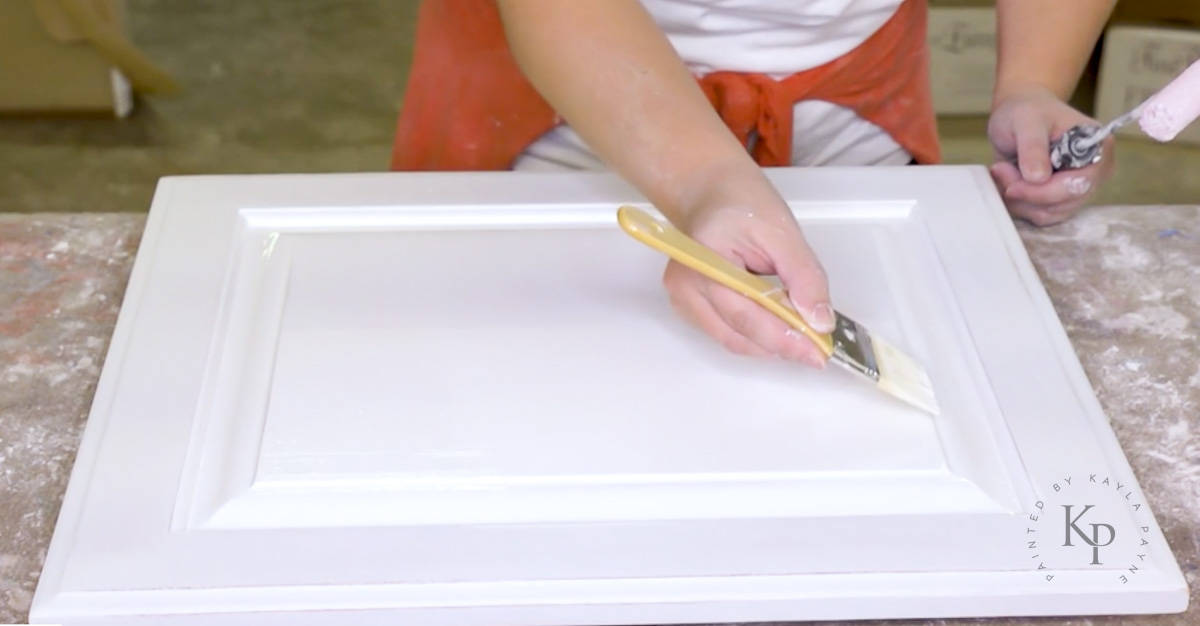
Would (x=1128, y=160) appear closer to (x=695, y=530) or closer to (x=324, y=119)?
(x=324, y=119)

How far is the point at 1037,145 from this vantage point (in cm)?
110

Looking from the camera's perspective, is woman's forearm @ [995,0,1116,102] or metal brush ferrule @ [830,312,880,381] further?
woman's forearm @ [995,0,1116,102]

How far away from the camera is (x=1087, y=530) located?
2.56 feet

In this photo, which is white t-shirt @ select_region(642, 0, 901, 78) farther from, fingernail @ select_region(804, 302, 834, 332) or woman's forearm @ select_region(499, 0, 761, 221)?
fingernail @ select_region(804, 302, 834, 332)

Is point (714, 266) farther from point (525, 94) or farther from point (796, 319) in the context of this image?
point (525, 94)

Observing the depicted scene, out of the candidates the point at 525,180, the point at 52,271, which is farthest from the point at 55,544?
the point at 525,180

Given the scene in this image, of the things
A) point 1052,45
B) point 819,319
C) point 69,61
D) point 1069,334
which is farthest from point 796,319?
point 69,61

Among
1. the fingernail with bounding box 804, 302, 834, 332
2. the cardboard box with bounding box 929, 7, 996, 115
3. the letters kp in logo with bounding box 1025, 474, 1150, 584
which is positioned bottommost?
the cardboard box with bounding box 929, 7, 996, 115

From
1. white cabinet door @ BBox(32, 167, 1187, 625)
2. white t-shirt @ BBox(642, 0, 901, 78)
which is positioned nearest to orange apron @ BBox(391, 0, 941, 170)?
white t-shirt @ BBox(642, 0, 901, 78)

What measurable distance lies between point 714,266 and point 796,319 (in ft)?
0.20

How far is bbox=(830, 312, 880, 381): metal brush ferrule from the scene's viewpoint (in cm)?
84

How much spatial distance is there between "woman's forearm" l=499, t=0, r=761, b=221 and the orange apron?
6.9 inches

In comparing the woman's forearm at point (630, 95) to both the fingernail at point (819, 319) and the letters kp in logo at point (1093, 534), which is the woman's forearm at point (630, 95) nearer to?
the fingernail at point (819, 319)

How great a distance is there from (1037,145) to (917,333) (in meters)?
0.26
